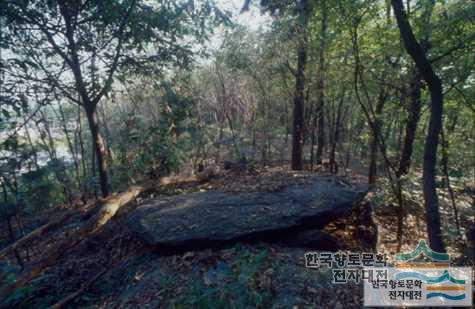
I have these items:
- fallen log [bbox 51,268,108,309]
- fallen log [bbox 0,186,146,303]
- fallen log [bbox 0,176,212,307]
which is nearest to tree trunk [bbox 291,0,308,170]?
fallen log [bbox 0,176,212,307]

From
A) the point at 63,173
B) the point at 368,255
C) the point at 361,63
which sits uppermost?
the point at 361,63

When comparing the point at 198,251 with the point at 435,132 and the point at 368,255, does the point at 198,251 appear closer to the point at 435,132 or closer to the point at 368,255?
the point at 368,255

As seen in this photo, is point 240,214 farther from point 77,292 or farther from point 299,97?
point 299,97

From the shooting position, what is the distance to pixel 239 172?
7.23m

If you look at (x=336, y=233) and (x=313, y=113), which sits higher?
(x=313, y=113)

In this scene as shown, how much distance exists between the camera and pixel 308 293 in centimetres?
268

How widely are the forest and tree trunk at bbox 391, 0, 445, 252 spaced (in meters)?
0.02

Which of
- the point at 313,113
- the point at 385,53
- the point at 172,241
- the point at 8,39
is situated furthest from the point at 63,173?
the point at 385,53

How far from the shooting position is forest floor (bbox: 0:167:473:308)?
2.63 metres

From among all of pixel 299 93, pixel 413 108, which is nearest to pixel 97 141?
pixel 299 93

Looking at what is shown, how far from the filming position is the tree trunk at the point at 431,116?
A: 2703 mm

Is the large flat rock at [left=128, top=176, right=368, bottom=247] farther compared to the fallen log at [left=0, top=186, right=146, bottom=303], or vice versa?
the large flat rock at [left=128, top=176, right=368, bottom=247]

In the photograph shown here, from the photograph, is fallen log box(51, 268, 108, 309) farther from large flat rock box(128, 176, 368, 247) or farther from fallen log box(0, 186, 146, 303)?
large flat rock box(128, 176, 368, 247)

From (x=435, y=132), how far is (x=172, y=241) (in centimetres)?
360
